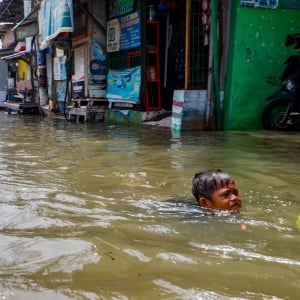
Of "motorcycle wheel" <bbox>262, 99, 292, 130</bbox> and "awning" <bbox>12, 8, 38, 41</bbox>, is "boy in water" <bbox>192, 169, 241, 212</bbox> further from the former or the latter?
"awning" <bbox>12, 8, 38, 41</bbox>

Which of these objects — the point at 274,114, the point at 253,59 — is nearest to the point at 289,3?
the point at 253,59

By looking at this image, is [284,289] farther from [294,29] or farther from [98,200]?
[294,29]

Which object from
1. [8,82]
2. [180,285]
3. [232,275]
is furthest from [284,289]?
[8,82]

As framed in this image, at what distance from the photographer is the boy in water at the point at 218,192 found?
9.46 ft

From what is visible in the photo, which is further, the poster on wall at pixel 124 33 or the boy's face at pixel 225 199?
the poster on wall at pixel 124 33

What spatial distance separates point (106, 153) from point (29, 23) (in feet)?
40.0

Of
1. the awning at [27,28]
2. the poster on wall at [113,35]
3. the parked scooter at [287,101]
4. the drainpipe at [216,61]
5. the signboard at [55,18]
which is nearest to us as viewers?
the parked scooter at [287,101]

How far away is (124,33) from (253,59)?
12.6ft

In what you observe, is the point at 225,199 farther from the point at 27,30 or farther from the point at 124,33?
the point at 27,30

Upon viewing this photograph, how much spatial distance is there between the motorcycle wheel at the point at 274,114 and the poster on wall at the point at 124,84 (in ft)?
10.8

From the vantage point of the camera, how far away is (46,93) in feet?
59.2

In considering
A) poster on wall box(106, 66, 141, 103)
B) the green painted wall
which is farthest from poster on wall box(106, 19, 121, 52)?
the green painted wall

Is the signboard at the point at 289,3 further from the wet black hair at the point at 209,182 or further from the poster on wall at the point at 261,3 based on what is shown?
the wet black hair at the point at 209,182

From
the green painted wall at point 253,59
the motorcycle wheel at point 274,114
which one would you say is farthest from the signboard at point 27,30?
the motorcycle wheel at point 274,114
